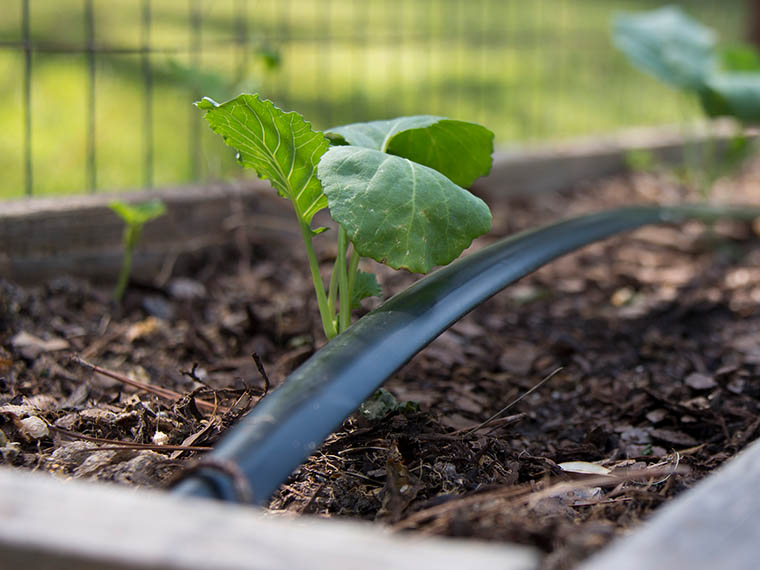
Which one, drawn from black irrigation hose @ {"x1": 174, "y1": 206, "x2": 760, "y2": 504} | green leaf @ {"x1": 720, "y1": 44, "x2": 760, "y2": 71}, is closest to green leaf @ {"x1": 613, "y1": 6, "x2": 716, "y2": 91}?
green leaf @ {"x1": 720, "y1": 44, "x2": 760, "y2": 71}

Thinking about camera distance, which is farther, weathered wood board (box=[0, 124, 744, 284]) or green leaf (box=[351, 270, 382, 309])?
weathered wood board (box=[0, 124, 744, 284])

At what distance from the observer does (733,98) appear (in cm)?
306

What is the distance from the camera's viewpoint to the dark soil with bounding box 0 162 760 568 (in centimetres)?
136

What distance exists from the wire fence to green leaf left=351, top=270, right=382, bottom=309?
1113mm

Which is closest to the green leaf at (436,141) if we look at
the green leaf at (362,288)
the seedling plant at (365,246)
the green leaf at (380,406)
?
the seedling plant at (365,246)

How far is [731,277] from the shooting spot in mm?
2998

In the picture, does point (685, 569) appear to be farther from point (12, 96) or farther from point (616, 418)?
point (12, 96)

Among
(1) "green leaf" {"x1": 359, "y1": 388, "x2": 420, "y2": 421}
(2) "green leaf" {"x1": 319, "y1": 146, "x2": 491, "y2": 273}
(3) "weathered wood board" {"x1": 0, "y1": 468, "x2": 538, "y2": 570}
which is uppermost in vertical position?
(2) "green leaf" {"x1": 319, "y1": 146, "x2": 491, "y2": 273}

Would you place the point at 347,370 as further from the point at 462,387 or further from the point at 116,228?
the point at 116,228

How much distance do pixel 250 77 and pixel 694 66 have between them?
1638 mm

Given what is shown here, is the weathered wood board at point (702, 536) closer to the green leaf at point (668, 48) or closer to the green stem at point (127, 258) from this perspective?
the green stem at point (127, 258)

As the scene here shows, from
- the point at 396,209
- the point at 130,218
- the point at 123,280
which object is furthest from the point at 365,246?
the point at 123,280

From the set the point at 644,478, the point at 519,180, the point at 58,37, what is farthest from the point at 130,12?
the point at 644,478

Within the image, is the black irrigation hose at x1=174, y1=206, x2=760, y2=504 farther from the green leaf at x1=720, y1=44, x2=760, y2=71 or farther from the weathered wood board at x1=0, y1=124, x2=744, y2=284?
the green leaf at x1=720, y1=44, x2=760, y2=71
